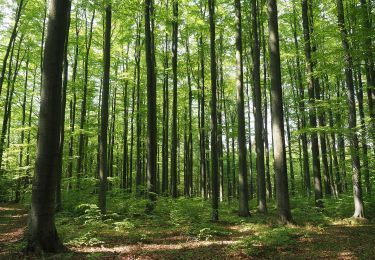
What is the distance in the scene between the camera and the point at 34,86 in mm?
30672

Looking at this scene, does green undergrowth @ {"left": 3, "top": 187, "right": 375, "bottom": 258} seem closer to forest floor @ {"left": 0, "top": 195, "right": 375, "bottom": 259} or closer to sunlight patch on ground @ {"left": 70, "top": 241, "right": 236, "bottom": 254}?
forest floor @ {"left": 0, "top": 195, "right": 375, "bottom": 259}

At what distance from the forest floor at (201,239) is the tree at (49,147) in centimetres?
43

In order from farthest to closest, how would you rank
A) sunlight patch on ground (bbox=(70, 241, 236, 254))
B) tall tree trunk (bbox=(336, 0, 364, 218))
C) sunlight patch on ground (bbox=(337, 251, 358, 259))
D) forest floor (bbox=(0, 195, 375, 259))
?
tall tree trunk (bbox=(336, 0, 364, 218))
sunlight patch on ground (bbox=(70, 241, 236, 254))
forest floor (bbox=(0, 195, 375, 259))
sunlight patch on ground (bbox=(337, 251, 358, 259))

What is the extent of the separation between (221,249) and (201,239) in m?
1.88

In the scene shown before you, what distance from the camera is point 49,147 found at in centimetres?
689

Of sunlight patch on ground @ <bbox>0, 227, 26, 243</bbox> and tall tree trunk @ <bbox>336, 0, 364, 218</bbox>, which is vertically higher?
tall tree trunk @ <bbox>336, 0, 364, 218</bbox>

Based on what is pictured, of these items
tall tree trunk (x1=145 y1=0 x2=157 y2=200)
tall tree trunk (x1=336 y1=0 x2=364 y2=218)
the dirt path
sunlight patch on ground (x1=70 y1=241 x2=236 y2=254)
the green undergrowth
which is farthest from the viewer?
tall tree trunk (x1=145 y1=0 x2=157 y2=200)

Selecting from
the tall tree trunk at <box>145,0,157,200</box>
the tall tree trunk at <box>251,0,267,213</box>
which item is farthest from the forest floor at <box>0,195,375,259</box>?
the tall tree trunk at <box>251,0,267,213</box>

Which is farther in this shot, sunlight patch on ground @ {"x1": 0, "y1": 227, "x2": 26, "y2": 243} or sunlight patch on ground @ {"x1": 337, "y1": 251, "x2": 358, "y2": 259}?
sunlight patch on ground @ {"x1": 0, "y1": 227, "x2": 26, "y2": 243}

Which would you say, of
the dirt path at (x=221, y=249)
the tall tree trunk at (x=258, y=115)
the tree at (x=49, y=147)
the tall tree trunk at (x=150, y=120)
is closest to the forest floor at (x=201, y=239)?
the dirt path at (x=221, y=249)

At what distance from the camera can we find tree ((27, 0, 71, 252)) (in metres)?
6.71

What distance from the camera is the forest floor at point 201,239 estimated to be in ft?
24.0

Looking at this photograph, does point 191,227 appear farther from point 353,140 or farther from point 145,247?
point 353,140

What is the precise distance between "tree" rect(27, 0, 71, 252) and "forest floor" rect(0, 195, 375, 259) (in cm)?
43
